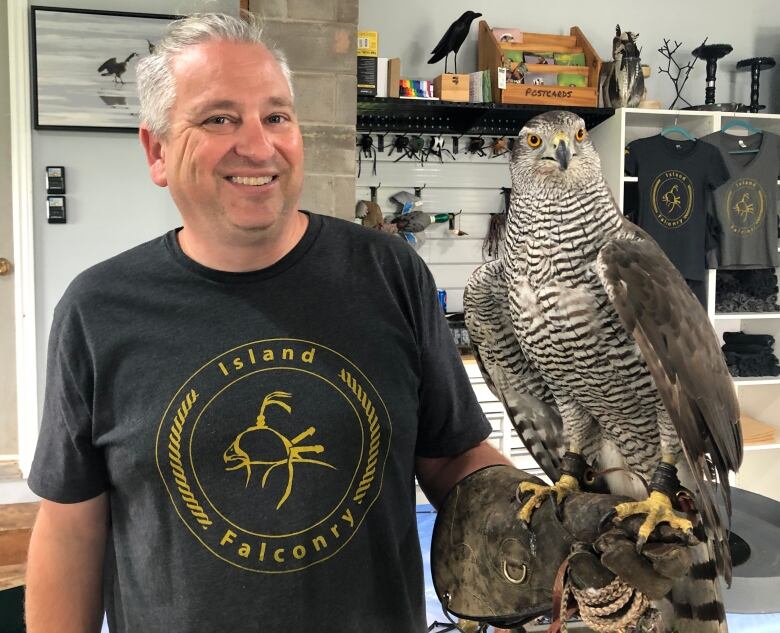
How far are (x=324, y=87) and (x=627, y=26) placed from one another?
251 centimetres

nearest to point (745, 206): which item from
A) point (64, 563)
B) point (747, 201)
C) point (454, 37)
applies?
point (747, 201)

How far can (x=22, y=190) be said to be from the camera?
2.74 meters

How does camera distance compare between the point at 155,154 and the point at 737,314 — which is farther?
the point at 737,314

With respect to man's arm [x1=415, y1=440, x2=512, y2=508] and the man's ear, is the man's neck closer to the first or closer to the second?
the man's ear

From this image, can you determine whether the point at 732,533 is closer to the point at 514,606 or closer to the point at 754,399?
the point at 514,606

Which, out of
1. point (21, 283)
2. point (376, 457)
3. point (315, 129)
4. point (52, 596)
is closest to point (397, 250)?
point (376, 457)

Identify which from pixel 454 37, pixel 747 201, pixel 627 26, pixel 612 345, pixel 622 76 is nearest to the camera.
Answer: pixel 612 345

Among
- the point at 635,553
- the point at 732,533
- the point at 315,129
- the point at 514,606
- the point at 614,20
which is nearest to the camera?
the point at 635,553

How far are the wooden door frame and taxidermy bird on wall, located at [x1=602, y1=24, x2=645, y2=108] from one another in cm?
289

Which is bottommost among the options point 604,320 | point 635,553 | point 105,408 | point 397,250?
point 635,553

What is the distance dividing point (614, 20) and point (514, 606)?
408cm

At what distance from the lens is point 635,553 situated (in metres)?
0.85

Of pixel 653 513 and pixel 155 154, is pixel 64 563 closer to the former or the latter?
pixel 155 154

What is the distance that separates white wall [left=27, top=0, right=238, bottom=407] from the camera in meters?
2.77
